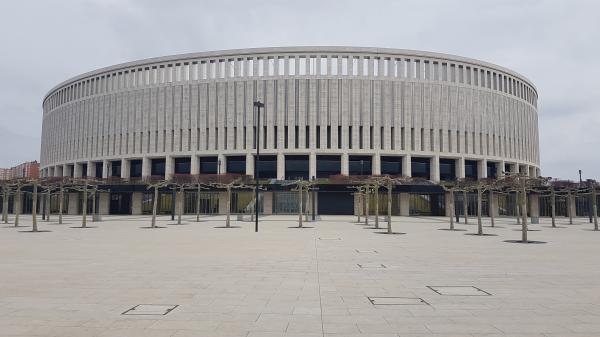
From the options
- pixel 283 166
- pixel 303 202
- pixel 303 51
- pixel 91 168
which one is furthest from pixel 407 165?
pixel 91 168

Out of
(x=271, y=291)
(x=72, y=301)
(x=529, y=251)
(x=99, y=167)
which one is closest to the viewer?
(x=72, y=301)

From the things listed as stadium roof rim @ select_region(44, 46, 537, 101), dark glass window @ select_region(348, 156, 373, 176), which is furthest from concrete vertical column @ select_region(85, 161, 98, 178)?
dark glass window @ select_region(348, 156, 373, 176)

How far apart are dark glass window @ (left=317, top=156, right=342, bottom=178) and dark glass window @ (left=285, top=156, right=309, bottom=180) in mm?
2325

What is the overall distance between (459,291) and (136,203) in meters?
70.1

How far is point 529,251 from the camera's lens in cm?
1833

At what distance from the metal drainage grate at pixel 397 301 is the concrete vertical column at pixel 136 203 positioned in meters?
69.5

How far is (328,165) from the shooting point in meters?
73.4

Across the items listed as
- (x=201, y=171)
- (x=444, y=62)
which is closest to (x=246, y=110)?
(x=201, y=171)

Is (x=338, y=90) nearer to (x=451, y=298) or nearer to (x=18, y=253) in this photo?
(x=18, y=253)

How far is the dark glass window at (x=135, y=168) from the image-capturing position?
81250 millimetres

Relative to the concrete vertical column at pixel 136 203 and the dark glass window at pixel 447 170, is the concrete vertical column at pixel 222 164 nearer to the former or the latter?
the concrete vertical column at pixel 136 203

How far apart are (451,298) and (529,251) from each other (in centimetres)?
1185

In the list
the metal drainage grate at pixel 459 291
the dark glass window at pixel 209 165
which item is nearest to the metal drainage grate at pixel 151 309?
the metal drainage grate at pixel 459 291

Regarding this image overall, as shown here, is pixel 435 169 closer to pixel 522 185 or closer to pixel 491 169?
pixel 491 169
